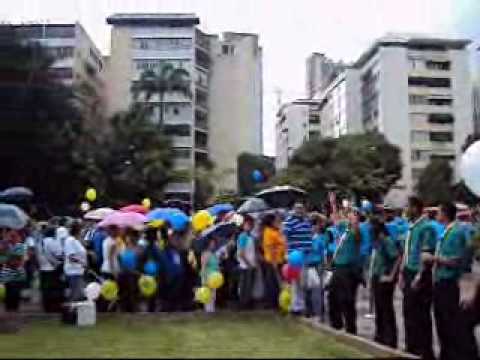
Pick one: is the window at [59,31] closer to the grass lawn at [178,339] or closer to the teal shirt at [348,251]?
the grass lawn at [178,339]

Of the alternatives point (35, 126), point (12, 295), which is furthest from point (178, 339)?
point (35, 126)

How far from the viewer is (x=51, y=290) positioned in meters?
11.2

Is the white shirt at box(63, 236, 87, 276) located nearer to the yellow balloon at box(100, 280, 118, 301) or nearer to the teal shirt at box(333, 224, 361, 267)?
the yellow balloon at box(100, 280, 118, 301)

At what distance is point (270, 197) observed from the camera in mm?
14875

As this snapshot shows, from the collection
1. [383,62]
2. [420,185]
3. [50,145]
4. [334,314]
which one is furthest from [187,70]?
[334,314]

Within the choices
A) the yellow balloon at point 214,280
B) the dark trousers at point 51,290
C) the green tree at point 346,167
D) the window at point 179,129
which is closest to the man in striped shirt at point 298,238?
the yellow balloon at point 214,280

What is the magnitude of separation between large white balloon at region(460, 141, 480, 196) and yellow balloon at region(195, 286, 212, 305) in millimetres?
3818

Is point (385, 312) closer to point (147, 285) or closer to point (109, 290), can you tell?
point (147, 285)

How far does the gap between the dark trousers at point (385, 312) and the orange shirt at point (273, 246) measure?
2542 millimetres

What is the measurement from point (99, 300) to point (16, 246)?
1.39 meters

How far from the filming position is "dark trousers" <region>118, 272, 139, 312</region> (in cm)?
1068

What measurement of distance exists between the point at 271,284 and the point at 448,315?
12.5ft

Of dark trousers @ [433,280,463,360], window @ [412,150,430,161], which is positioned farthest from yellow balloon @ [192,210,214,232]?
window @ [412,150,430,161]

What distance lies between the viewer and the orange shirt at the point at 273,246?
10.6 meters
